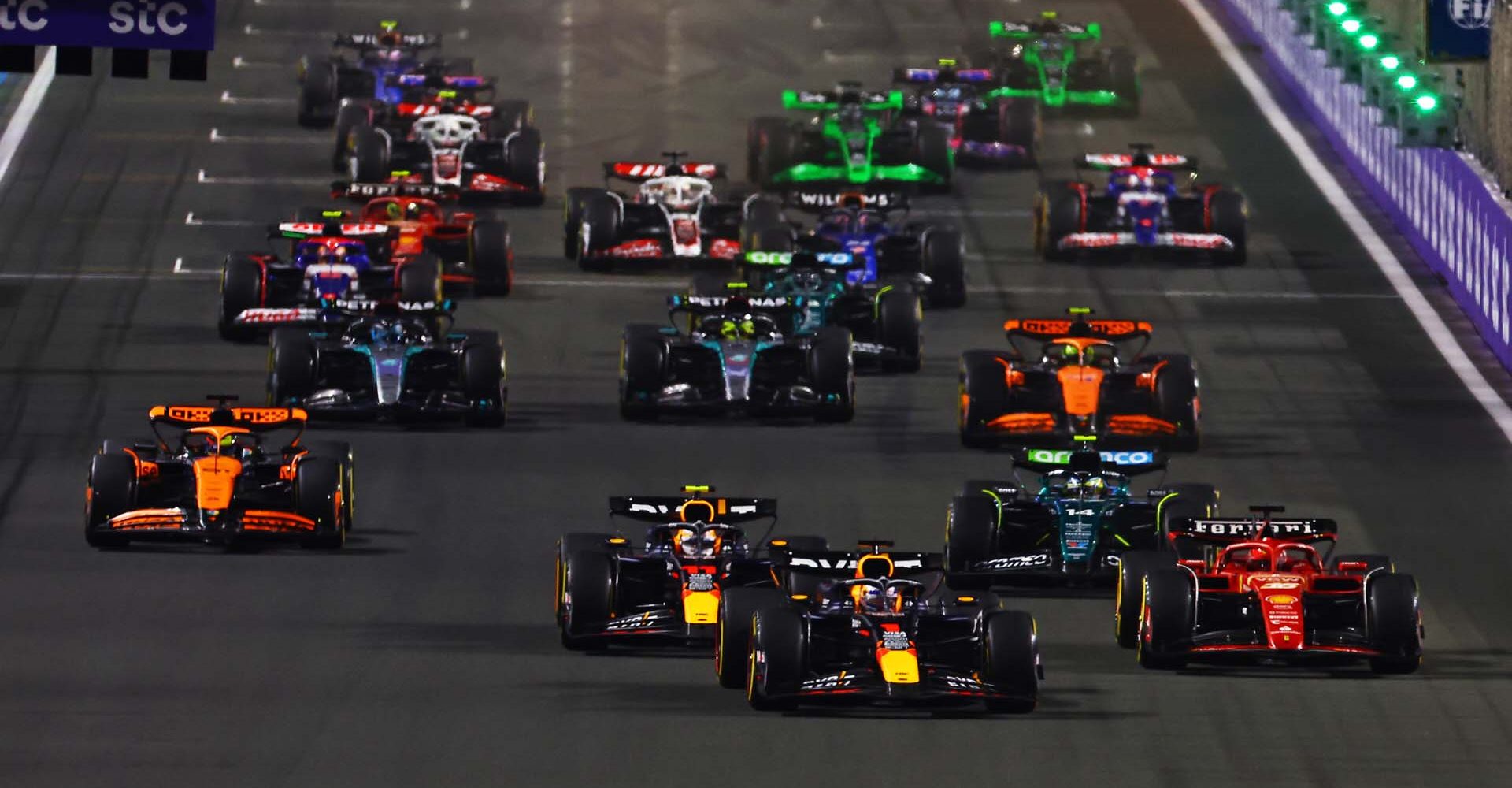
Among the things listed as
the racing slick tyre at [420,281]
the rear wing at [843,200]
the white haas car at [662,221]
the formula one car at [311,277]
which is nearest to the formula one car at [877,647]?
the formula one car at [311,277]

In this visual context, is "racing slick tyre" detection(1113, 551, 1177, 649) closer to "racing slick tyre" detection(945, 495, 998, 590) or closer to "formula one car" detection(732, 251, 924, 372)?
"racing slick tyre" detection(945, 495, 998, 590)

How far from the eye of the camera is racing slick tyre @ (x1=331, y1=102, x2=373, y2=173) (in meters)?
63.5

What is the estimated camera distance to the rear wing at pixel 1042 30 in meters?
70.6

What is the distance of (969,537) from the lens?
36500 millimetres

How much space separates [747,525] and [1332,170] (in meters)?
23.8

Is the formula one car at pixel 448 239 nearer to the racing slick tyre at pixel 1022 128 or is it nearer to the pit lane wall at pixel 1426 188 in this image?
the racing slick tyre at pixel 1022 128

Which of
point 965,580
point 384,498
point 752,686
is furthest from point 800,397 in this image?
point 752,686

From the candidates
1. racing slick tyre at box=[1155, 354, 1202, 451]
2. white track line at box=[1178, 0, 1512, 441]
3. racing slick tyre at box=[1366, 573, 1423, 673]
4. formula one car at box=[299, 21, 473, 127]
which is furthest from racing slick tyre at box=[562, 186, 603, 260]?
racing slick tyre at box=[1366, 573, 1423, 673]

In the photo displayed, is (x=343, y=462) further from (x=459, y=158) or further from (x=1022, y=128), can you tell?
(x=1022, y=128)

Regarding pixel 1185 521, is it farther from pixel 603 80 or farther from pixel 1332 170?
pixel 603 80

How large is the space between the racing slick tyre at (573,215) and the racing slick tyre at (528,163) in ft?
14.3

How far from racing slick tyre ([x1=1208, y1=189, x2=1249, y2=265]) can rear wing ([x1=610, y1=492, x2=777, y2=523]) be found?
2225cm

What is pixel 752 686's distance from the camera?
3123 centimetres

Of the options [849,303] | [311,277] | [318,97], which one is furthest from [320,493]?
[318,97]
